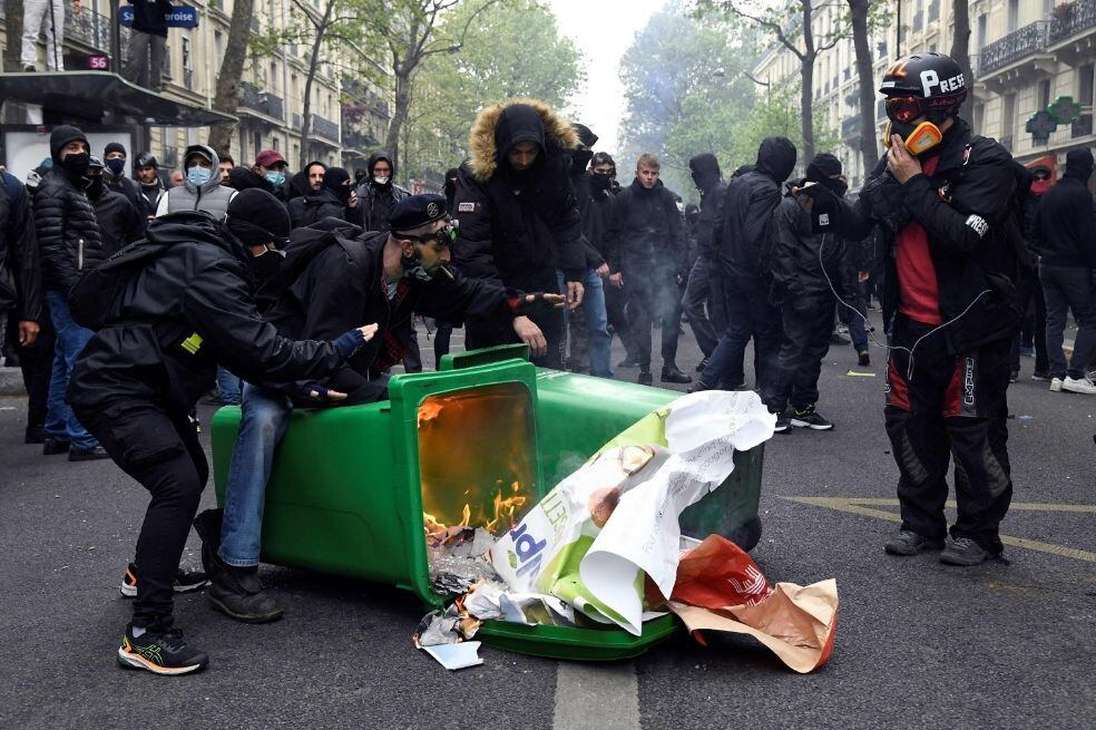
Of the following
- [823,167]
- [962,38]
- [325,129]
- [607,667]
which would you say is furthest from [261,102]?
[607,667]

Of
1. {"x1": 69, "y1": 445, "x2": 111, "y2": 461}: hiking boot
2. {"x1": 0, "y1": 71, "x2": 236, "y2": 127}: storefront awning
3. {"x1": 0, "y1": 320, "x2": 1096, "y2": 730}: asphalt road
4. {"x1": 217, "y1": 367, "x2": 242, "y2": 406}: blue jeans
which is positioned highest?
{"x1": 0, "y1": 71, "x2": 236, "y2": 127}: storefront awning

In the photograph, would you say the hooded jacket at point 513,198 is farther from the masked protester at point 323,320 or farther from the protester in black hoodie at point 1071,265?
the protester in black hoodie at point 1071,265

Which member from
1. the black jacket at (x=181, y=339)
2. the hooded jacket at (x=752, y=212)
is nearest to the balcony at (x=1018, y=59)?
the hooded jacket at (x=752, y=212)

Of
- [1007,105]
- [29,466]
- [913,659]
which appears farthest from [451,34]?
[913,659]

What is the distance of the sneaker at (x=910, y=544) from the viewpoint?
4.86 metres

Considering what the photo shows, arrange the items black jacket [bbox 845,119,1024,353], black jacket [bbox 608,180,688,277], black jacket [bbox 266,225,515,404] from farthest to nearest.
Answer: black jacket [bbox 608,180,688,277], black jacket [bbox 845,119,1024,353], black jacket [bbox 266,225,515,404]

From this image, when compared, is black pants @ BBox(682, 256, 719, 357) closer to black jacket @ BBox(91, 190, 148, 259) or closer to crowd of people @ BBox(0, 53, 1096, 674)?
crowd of people @ BBox(0, 53, 1096, 674)

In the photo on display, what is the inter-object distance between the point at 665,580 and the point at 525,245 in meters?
2.65

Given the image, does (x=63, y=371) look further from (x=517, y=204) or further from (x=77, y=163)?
(x=517, y=204)

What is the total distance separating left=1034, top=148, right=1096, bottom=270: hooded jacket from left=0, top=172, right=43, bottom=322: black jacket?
25.9 feet

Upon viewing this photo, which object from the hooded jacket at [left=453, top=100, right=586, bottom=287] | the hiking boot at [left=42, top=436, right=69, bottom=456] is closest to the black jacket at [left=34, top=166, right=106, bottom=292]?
the hiking boot at [left=42, top=436, right=69, bottom=456]

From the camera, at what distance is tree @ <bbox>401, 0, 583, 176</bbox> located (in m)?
63.8

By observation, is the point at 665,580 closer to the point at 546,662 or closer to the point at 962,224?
the point at 546,662

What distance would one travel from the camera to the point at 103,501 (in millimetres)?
6094
